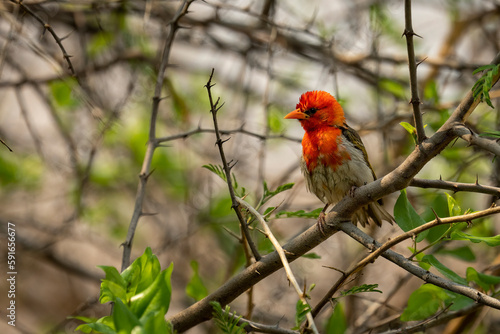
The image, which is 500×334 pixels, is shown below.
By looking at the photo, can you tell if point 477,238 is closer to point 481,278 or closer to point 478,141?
point 478,141

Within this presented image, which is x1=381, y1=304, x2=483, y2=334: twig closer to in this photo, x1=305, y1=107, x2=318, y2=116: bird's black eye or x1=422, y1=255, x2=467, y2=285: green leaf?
x1=422, y1=255, x2=467, y2=285: green leaf

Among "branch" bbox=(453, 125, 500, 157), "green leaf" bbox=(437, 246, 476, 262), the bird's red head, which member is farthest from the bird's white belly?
"branch" bbox=(453, 125, 500, 157)

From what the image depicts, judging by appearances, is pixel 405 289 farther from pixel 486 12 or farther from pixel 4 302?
pixel 4 302

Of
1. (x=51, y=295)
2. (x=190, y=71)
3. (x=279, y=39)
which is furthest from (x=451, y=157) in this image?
(x=51, y=295)

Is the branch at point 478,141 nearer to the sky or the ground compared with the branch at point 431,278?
nearer to the sky

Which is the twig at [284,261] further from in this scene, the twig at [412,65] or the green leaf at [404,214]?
the twig at [412,65]

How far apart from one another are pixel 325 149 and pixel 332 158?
0.09 meters

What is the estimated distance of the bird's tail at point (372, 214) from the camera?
3863mm

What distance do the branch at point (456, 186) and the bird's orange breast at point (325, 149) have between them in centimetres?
159

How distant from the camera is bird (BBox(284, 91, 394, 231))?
3883mm

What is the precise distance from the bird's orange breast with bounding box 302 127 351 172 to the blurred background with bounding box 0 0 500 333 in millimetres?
483

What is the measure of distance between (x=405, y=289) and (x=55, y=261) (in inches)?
156

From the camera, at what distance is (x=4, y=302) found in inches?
228

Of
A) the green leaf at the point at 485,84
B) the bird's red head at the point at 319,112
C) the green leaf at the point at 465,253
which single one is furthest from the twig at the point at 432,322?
the bird's red head at the point at 319,112
